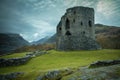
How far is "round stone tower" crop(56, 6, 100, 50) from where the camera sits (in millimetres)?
39875

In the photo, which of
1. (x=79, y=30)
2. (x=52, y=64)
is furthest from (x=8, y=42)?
(x=52, y=64)

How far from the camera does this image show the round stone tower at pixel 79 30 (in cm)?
3988

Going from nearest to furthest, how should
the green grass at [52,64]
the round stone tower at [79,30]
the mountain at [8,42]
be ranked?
the green grass at [52,64] < the round stone tower at [79,30] < the mountain at [8,42]

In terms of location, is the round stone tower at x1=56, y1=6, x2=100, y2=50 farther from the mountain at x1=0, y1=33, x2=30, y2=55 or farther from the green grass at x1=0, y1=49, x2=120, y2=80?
the mountain at x1=0, y1=33, x2=30, y2=55

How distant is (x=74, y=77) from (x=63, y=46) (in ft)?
99.8

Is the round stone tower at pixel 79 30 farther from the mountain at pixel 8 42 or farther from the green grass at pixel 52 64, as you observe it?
the mountain at pixel 8 42

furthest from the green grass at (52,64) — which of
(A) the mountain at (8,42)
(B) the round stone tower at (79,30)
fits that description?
(A) the mountain at (8,42)

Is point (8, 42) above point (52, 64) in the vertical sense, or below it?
above

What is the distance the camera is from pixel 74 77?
11.6 m

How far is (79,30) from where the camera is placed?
4009cm

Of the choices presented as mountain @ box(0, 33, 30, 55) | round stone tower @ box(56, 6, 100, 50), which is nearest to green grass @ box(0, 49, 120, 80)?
round stone tower @ box(56, 6, 100, 50)

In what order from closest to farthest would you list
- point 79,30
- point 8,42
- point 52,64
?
point 52,64, point 79,30, point 8,42

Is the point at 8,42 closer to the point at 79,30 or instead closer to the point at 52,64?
the point at 79,30

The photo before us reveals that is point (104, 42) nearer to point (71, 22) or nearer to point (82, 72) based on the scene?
point (71, 22)
